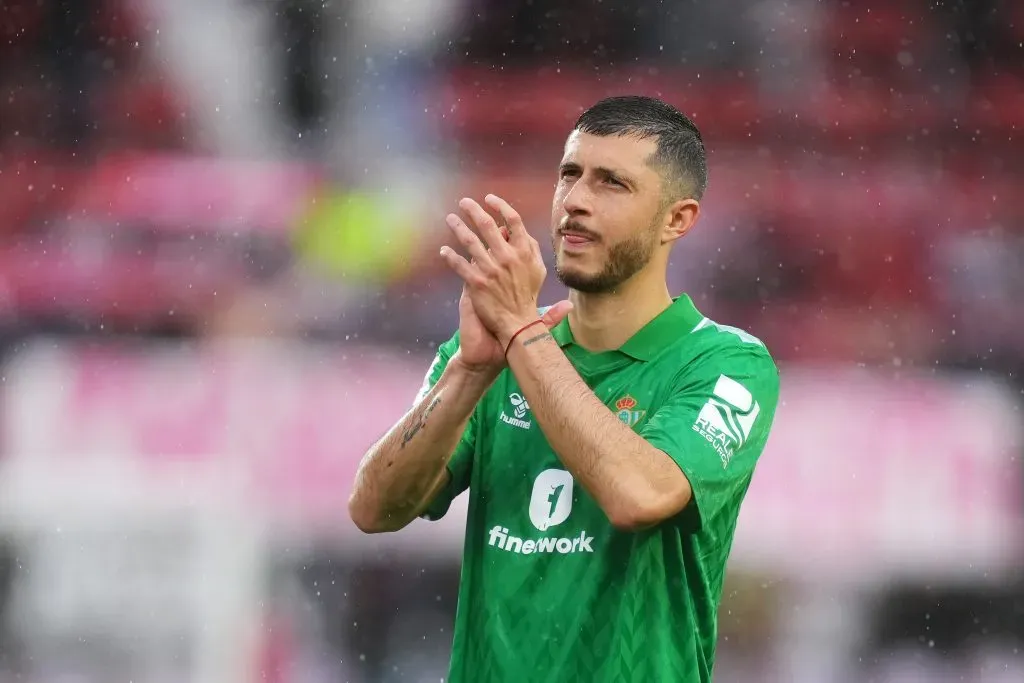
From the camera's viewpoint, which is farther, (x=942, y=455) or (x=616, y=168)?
(x=942, y=455)

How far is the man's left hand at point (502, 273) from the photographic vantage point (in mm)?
2115

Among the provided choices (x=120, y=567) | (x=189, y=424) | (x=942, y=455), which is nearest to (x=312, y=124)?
(x=189, y=424)

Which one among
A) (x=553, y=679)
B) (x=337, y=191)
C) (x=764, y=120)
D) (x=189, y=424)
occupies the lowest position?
(x=553, y=679)

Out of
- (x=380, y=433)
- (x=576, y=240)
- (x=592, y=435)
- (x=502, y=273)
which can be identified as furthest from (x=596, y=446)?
(x=380, y=433)

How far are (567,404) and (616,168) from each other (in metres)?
0.48

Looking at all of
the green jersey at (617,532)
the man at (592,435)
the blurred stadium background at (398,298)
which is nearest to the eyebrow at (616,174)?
the man at (592,435)

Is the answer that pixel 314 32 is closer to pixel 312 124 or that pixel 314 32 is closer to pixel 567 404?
pixel 312 124

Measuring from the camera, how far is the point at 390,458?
2281mm

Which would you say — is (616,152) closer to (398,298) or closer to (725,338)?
(725,338)

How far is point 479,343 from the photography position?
2162 millimetres

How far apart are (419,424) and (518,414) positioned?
0.20 meters

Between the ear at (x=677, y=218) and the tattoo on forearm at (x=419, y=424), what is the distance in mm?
509

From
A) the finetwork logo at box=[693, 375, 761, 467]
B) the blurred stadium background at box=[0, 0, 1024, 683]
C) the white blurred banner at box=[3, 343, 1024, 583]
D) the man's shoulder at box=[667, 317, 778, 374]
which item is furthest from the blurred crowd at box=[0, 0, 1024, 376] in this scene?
the finetwork logo at box=[693, 375, 761, 467]

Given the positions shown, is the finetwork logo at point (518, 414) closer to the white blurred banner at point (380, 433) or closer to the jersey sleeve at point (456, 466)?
the jersey sleeve at point (456, 466)
